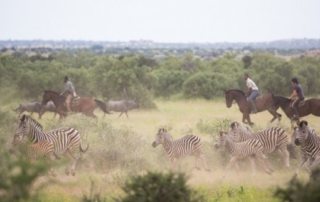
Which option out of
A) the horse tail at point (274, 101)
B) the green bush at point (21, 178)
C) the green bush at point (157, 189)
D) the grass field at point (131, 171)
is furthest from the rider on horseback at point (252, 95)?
the green bush at point (21, 178)

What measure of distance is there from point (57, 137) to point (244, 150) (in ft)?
15.5

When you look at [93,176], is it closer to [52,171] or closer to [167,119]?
[52,171]

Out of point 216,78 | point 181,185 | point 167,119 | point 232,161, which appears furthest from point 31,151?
point 216,78

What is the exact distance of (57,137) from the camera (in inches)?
666

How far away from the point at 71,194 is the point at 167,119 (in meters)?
13.8

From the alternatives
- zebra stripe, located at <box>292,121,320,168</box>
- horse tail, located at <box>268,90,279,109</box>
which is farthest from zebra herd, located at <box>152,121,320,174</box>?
horse tail, located at <box>268,90,279,109</box>

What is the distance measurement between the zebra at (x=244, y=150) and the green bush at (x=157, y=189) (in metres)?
6.27

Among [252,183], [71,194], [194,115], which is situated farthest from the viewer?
[194,115]

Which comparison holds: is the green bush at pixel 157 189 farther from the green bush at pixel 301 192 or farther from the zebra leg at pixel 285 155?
the zebra leg at pixel 285 155

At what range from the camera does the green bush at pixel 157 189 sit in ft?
32.9

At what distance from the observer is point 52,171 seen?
15.7m

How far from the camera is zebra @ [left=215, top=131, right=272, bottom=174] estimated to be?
16.7 metres

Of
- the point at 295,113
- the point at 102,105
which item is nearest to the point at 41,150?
the point at 295,113

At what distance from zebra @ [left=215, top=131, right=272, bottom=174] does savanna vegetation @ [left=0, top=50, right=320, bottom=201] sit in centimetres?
32
